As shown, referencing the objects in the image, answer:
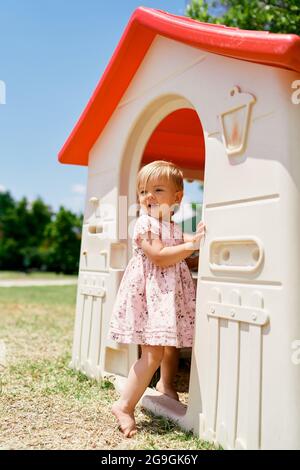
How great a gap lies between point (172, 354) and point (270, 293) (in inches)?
51.5

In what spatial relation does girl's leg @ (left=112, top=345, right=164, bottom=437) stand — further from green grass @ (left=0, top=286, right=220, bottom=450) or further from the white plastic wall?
the white plastic wall

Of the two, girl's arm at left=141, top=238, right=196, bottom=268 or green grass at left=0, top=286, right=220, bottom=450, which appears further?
girl's arm at left=141, top=238, right=196, bottom=268

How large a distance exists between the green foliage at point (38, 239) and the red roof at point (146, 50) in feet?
96.8

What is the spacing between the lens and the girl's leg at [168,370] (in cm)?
350

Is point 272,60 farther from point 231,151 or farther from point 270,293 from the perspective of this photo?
point 270,293

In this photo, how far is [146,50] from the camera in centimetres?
379

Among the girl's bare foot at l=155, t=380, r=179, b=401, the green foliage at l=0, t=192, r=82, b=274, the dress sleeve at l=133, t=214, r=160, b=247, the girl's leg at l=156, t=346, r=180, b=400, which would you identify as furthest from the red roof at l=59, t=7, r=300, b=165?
the green foliage at l=0, t=192, r=82, b=274

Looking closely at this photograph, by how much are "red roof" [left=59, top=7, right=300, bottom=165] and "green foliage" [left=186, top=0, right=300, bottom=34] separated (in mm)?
4078

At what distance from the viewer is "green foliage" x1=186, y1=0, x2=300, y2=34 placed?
7160 millimetres

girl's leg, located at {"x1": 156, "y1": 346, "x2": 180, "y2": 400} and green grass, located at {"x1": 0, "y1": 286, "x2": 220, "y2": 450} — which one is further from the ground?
girl's leg, located at {"x1": 156, "y1": 346, "x2": 180, "y2": 400}

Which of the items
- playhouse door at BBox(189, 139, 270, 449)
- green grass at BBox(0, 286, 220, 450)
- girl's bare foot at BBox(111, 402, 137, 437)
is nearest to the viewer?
playhouse door at BBox(189, 139, 270, 449)

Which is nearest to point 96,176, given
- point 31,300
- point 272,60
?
point 272,60

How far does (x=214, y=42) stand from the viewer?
8.84 feet

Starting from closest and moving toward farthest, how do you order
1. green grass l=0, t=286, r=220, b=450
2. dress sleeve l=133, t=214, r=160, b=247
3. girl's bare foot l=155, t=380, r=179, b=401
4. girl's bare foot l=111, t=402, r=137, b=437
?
green grass l=0, t=286, r=220, b=450
girl's bare foot l=111, t=402, r=137, b=437
dress sleeve l=133, t=214, r=160, b=247
girl's bare foot l=155, t=380, r=179, b=401
